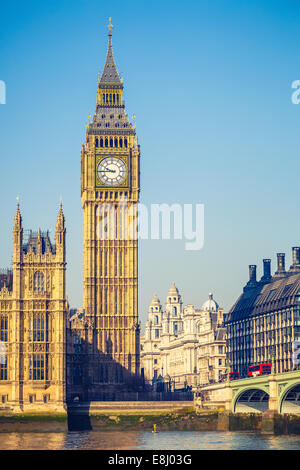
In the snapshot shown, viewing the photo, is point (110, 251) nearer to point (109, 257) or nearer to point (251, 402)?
point (109, 257)

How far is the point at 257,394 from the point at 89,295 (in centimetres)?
2850

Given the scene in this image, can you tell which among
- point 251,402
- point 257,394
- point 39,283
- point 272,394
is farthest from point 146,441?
point 257,394

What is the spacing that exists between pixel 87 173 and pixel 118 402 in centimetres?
3563

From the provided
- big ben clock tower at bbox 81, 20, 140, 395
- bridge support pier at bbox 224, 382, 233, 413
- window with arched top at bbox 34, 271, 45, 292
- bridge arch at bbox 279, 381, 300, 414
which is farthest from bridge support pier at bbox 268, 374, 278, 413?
window with arched top at bbox 34, 271, 45, 292

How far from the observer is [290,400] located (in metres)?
147

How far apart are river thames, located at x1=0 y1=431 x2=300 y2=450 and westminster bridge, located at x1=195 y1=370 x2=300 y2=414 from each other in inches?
274

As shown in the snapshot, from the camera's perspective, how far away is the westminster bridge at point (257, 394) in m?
144

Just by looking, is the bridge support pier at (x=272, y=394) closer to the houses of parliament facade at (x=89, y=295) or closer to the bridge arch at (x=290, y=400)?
the bridge arch at (x=290, y=400)

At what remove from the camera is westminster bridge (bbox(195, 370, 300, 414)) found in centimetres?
14400

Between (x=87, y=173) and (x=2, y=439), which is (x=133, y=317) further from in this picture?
(x=2, y=439)

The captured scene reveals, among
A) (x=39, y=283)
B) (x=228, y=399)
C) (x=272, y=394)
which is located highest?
(x=39, y=283)

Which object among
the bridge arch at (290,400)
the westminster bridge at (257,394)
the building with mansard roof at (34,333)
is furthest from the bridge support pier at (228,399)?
the building with mansard roof at (34,333)

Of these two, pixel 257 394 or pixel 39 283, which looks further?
pixel 257 394

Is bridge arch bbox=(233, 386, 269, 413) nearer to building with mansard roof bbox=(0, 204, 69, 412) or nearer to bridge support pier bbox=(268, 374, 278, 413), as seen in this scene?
bridge support pier bbox=(268, 374, 278, 413)
